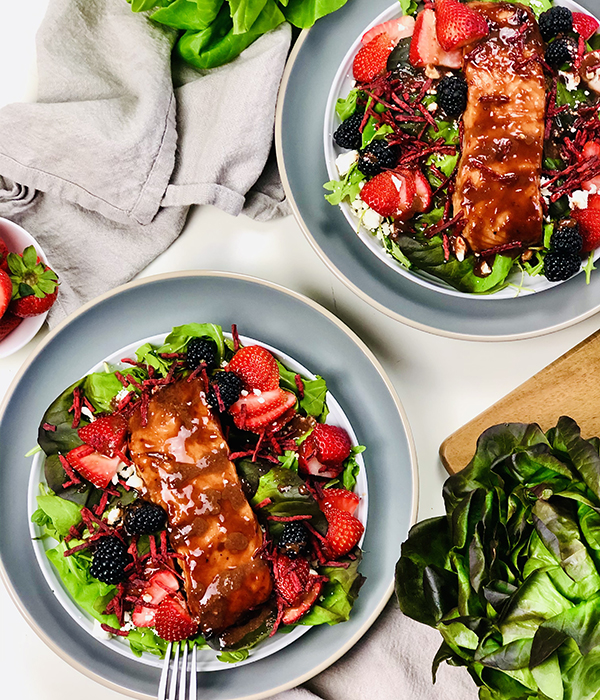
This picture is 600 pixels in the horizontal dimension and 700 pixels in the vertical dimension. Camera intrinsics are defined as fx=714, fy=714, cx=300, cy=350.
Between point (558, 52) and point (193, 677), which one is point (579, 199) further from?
point (193, 677)

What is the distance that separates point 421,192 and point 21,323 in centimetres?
169

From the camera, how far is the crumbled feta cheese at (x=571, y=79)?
2.69 m

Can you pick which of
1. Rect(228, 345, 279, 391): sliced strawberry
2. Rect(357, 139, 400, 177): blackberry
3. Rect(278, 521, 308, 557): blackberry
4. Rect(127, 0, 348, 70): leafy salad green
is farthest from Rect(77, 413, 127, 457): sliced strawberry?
Rect(127, 0, 348, 70): leafy salad green

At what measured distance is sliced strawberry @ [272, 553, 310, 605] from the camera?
254cm

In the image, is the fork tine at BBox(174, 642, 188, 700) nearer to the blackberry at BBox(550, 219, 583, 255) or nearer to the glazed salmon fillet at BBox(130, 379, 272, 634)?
the glazed salmon fillet at BBox(130, 379, 272, 634)

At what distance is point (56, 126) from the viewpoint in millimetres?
2762

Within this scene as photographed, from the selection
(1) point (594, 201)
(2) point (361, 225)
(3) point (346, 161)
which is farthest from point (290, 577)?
(1) point (594, 201)

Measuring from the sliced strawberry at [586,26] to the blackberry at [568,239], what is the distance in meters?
0.70

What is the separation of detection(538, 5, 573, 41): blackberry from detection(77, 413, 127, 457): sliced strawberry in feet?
6.99

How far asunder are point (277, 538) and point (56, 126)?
70.1 inches

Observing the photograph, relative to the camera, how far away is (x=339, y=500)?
2.67 m

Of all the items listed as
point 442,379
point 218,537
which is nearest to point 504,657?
point 218,537

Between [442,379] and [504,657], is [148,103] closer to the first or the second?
[442,379]

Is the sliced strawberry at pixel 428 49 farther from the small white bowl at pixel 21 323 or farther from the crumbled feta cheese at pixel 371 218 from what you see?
the small white bowl at pixel 21 323
